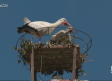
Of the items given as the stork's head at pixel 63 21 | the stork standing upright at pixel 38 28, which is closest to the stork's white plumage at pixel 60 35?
the stork standing upright at pixel 38 28

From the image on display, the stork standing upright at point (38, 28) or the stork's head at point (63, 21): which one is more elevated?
the stork's head at point (63, 21)

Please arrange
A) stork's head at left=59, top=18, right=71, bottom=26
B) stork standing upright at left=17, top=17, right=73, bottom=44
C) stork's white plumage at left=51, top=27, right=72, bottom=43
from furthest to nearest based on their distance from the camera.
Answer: stork's head at left=59, top=18, right=71, bottom=26, stork standing upright at left=17, top=17, right=73, bottom=44, stork's white plumage at left=51, top=27, right=72, bottom=43

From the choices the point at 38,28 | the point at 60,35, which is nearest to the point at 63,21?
the point at 60,35

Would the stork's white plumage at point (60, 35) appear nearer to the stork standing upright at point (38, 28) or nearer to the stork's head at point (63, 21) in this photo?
the stork standing upright at point (38, 28)

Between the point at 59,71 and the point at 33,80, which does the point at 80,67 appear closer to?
the point at 59,71

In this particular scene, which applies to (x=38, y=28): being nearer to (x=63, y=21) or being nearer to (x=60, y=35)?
(x=60, y=35)

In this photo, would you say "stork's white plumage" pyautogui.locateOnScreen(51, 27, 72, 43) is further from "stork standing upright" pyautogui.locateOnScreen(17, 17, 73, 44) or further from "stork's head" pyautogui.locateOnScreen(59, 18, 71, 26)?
"stork's head" pyautogui.locateOnScreen(59, 18, 71, 26)

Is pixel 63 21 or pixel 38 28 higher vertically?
pixel 63 21

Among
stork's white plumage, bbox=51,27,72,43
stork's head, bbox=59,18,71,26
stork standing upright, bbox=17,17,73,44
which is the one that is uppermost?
stork's head, bbox=59,18,71,26

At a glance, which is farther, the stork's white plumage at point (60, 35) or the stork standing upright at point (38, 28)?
the stork standing upright at point (38, 28)

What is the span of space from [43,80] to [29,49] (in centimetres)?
191

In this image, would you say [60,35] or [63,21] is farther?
[63,21]

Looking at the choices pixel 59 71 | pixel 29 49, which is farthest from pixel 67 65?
pixel 29 49

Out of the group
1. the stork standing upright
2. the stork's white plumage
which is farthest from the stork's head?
the stork's white plumage
